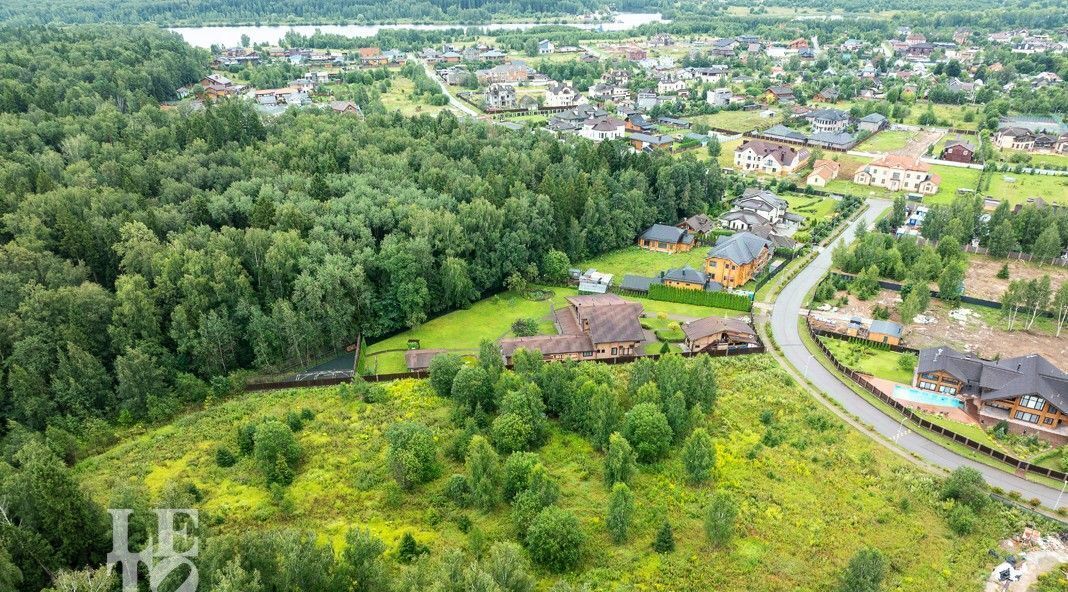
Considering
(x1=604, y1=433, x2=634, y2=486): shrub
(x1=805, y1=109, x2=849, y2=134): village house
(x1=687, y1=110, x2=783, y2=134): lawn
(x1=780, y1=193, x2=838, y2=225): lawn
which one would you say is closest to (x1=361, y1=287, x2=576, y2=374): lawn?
(x1=604, y1=433, x2=634, y2=486): shrub

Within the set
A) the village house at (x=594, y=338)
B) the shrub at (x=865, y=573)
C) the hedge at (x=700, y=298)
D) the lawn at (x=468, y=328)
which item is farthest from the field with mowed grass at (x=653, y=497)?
the hedge at (x=700, y=298)

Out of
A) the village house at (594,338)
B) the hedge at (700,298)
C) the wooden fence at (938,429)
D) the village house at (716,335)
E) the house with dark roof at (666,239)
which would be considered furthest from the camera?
the house with dark roof at (666,239)

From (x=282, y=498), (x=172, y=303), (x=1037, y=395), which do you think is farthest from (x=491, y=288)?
(x=1037, y=395)

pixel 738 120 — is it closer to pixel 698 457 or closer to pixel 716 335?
pixel 716 335

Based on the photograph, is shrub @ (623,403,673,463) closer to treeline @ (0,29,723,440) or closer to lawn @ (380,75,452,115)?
treeline @ (0,29,723,440)

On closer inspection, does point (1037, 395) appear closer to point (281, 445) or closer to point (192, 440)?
point (281, 445)

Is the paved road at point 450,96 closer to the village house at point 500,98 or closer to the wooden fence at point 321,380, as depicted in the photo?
the village house at point 500,98

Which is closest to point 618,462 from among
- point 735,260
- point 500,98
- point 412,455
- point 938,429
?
point 412,455
